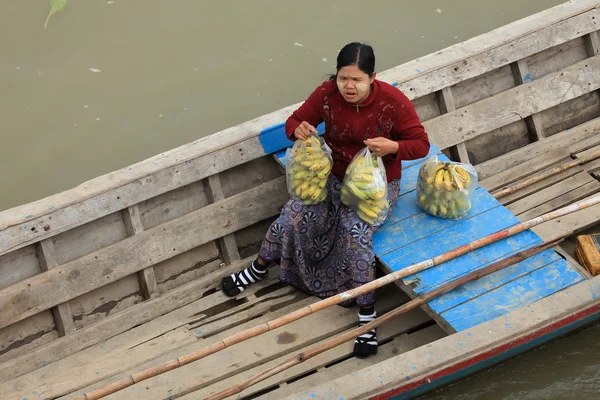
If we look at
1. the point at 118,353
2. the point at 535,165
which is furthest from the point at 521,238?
the point at 118,353

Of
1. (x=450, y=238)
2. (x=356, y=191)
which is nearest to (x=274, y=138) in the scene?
(x=356, y=191)

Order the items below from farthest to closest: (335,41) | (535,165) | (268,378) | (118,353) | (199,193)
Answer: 1. (335,41)
2. (535,165)
3. (199,193)
4. (118,353)
5. (268,378)

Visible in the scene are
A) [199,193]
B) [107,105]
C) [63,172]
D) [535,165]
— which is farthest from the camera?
[107,105]

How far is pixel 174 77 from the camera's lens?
6.86 m

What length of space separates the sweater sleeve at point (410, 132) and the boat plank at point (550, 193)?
1.00m

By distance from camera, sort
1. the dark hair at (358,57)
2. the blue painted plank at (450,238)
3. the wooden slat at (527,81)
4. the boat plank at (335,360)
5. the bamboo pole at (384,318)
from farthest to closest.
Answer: the wooden slat at (527,81)
the blue painted plank at (450,238)
the boat plank at (335,360)
the dark hair at (358,57)
the bamboo pole at (384,318)

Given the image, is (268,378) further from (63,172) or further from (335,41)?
(335,41)

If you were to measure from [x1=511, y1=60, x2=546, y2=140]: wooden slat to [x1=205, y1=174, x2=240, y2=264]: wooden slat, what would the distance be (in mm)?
1718

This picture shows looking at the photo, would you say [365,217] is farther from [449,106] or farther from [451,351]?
[449,106]

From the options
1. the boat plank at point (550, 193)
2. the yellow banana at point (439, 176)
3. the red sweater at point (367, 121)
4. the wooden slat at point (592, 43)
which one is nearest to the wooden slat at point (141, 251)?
the red sweater at point (367, 121)

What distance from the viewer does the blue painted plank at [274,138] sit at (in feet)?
14.2

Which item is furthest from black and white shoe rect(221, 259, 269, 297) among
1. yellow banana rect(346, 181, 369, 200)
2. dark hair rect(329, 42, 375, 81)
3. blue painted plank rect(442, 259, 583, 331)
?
dark hair rect(329, 42, 375, 81)

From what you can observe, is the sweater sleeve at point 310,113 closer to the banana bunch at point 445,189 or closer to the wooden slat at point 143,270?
the banana bunch at point 445,189

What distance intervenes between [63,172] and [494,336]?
12.1 feet
